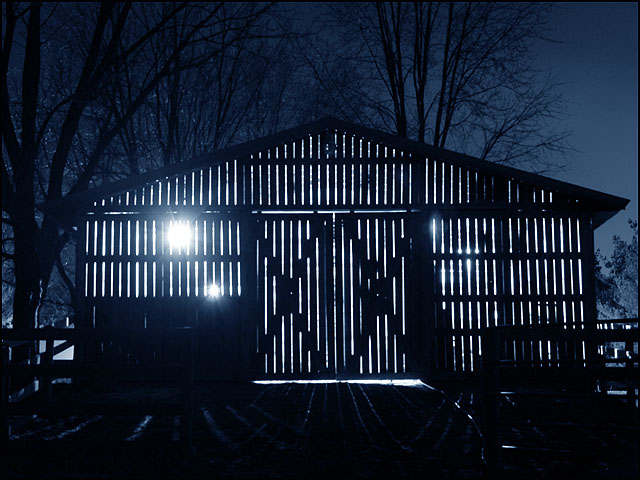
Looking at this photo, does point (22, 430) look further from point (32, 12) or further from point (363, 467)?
point (32, 12)

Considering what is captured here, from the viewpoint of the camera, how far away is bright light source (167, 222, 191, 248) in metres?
11.6

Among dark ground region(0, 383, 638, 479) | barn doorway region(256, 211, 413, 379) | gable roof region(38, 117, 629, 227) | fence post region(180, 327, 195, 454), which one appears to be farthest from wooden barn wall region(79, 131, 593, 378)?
fence post region(180, 327, 195, 454)

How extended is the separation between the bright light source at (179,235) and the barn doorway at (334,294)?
1.33m

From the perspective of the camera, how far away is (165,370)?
6.04 metres

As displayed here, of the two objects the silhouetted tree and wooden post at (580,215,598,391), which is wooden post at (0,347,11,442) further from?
the silhouetted tree

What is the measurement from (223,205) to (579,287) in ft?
22.4

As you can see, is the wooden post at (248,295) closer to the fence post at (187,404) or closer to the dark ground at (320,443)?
the dark ground at (320,443)

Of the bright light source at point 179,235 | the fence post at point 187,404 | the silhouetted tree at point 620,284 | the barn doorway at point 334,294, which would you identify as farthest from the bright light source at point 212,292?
the silhouetted tree at point 620,284

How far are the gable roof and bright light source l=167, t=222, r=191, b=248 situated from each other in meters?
0.96

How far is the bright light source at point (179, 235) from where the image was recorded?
11633mm

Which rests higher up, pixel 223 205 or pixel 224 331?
pixel 223 205

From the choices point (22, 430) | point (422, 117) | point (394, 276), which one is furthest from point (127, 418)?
point (422, 117)

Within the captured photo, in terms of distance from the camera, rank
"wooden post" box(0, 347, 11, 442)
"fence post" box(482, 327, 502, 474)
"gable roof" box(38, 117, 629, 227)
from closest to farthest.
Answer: "fence post" box(482, 327, 502, 474) → "wooden post" box(0, 347, 11, 442) → "gable roof" box(38, 117, 629, 227)

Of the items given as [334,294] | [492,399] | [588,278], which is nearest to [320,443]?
[492,399]
